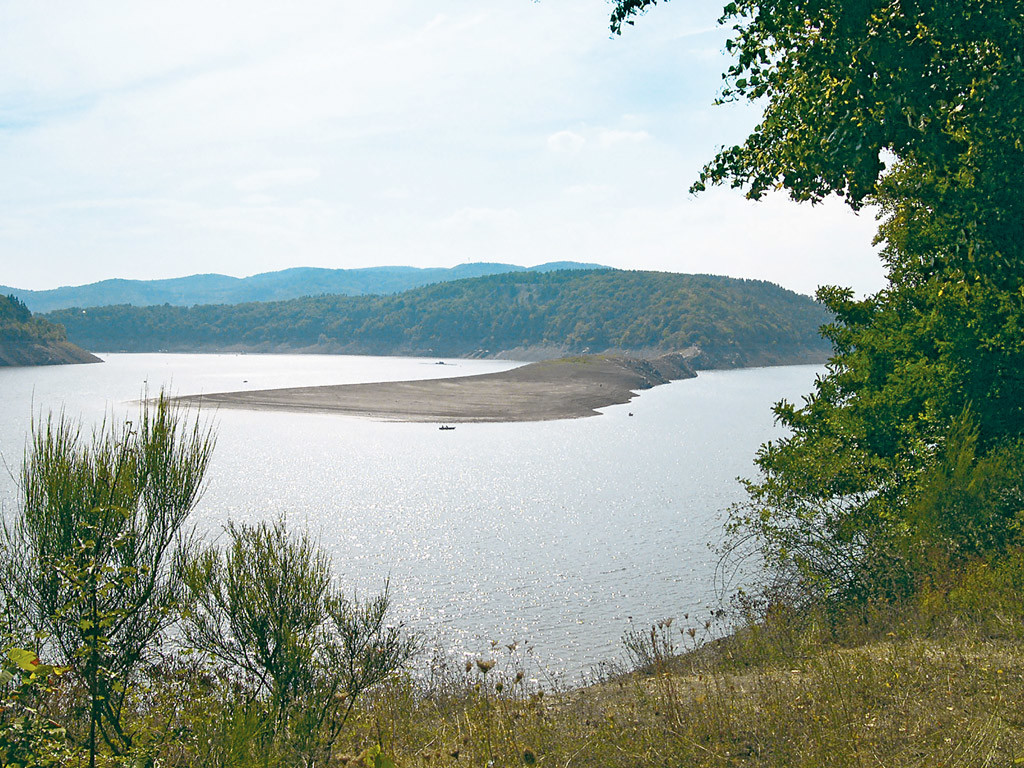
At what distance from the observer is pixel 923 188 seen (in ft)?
44.2

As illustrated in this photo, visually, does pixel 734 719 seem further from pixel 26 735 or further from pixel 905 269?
pixel 905 269

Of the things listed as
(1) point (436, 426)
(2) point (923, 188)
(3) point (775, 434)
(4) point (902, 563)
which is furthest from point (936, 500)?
(1) point (436, 426)

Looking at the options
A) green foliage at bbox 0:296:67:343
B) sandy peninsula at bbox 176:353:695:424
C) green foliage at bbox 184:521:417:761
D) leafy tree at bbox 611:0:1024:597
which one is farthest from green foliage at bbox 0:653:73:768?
green foliage at bbox 0:296:67:343

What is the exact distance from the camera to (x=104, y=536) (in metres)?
7.06

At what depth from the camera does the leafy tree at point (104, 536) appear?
7078 millimetres

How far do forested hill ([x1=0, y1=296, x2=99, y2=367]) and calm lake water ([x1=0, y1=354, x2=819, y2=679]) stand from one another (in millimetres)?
102615

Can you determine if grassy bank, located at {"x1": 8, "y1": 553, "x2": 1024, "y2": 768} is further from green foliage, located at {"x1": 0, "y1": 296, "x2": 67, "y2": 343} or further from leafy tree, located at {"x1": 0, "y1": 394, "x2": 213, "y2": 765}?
green foliage, located at {"x1": 0, "y1": 296, "x2": 67, "y2": 343}

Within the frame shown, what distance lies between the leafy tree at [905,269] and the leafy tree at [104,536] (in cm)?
881

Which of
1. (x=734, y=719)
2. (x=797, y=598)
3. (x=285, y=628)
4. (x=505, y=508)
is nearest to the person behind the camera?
(x=734, y=719)

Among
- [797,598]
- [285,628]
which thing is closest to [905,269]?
[797,598]

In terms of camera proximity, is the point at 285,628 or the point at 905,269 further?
the point at 905,269

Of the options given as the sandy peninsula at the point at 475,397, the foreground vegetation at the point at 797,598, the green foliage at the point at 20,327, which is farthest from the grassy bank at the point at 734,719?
the green foliage at the point at 20,327

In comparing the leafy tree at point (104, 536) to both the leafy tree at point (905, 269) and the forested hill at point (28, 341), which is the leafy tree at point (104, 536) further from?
the forested hill at point (28, 341)

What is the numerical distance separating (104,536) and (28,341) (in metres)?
192
